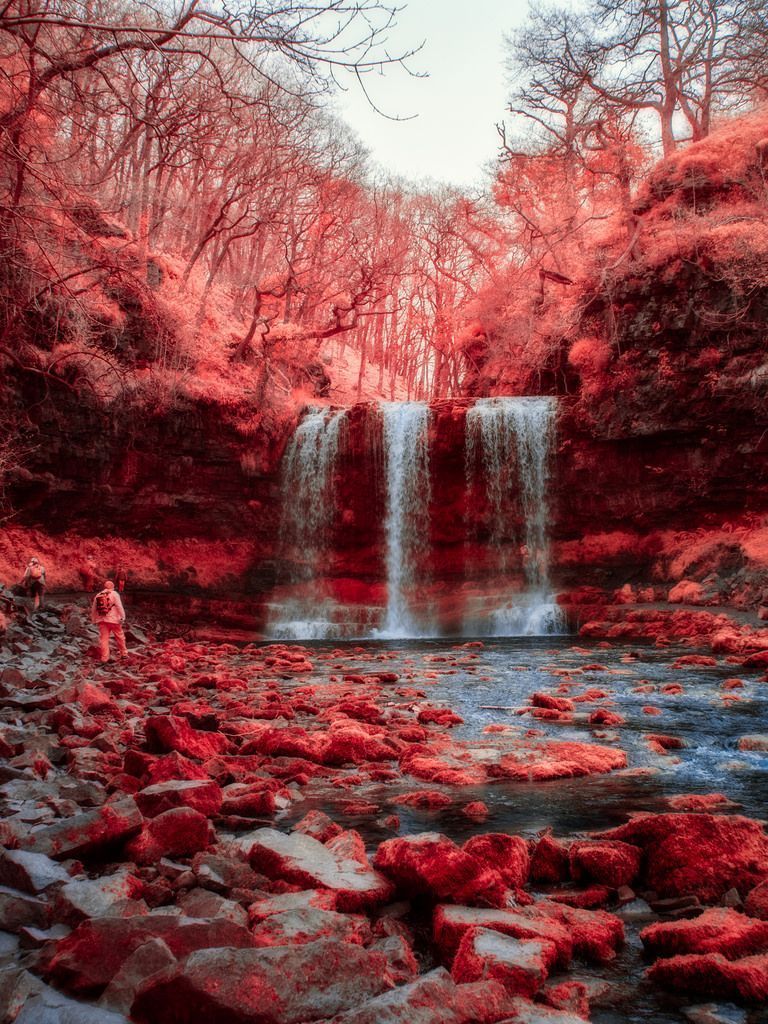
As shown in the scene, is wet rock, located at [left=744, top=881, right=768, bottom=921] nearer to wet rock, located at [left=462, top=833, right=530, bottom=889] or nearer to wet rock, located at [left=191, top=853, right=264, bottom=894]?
wet rock, located at [left=462, top=833, right=530, bottom=889]

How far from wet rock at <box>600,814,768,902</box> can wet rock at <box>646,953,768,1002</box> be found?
577 millimetres

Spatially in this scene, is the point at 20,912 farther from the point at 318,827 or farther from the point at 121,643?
the point at 121,643

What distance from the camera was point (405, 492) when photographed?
21.4 metres

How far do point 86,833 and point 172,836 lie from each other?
37cm

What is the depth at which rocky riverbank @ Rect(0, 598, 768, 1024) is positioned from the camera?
6.18ft

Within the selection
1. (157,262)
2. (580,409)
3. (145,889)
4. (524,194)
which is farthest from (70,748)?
(524,194)

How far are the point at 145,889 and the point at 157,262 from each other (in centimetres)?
2454

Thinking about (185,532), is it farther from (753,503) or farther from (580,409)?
(753,503)

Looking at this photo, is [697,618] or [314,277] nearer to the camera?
[697,618]

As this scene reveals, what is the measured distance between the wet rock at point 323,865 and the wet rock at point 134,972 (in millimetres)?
880

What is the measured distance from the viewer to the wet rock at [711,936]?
2.34 m

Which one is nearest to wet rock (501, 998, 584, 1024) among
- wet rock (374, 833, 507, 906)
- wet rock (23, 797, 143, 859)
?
wet rock (374, 833, 507, 906)

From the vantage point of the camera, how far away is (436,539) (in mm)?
21531

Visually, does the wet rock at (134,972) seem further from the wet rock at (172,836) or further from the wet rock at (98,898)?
the wet rock at (172,836)
